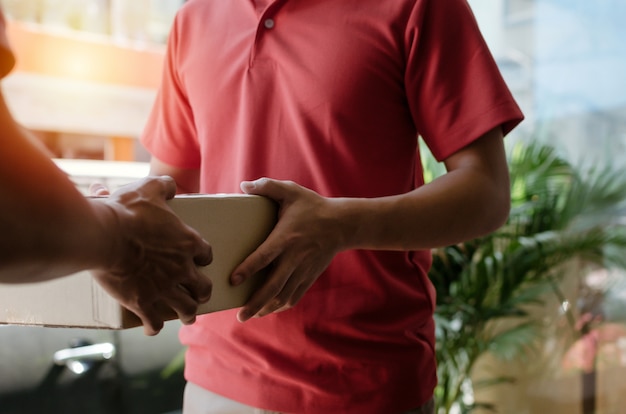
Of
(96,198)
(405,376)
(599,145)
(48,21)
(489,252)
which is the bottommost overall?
(489,252)

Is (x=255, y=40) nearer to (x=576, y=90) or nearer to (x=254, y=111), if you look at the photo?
(x=254, y=111)

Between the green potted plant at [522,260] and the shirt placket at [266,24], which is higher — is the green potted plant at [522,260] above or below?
below

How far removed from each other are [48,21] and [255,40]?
1319mm

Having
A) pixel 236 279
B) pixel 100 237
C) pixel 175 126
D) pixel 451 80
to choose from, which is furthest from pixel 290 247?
pixel 175 126

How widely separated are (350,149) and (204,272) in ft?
0.97

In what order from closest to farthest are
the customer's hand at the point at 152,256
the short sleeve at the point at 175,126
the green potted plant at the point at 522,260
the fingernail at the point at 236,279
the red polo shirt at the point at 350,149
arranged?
the customer's hand at the point at 152,256
the fingernail at the point at 236,279
the red polo shirt at the point at 350,149
the short sleeve at the point at 175,126
the green potted plant at the point at 522,260

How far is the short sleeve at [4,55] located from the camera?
478 mm

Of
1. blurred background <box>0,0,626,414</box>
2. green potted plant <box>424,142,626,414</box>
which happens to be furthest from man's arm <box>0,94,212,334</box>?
green potted plant <box>424,142,626,414</box>

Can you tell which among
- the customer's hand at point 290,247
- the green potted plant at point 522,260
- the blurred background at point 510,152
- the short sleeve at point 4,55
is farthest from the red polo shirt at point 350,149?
the green potted plant at point 522,260

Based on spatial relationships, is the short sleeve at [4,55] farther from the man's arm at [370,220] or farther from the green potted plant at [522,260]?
the green potted plant at [522,260]

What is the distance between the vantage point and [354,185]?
0.92 meters

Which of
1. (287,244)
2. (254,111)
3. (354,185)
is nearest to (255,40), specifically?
(254,111)

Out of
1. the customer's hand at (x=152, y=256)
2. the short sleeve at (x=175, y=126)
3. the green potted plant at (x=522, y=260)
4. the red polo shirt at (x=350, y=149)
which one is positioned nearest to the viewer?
the customer's hand at (x=152, y=256)

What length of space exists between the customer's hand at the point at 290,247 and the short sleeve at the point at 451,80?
0.22 m
